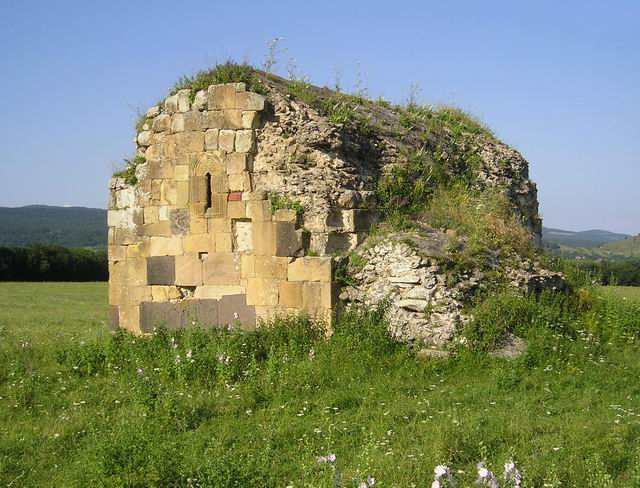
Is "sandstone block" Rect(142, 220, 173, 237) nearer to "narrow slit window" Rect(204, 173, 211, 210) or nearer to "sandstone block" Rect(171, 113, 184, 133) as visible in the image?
"narrow slit window" Rect(204, 173, 211, 210)

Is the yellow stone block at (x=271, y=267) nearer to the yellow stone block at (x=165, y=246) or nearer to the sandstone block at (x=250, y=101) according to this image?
the yellow stone block at (x=165, y=246)

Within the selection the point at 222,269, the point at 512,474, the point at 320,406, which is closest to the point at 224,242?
the point at 222,269

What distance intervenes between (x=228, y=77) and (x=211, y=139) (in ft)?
3.40

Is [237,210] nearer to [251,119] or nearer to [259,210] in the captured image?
[259,210]

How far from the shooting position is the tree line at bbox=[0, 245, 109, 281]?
4253 cm

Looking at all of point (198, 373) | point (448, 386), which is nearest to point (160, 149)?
point (198, 373)

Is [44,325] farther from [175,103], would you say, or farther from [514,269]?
[514,269]

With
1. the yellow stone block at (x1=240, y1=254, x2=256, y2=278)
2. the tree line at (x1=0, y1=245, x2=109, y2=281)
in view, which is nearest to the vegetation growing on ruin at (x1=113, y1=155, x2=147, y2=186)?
the yellow stone block at (x1=240, y1=254, x2=256, y2=278)

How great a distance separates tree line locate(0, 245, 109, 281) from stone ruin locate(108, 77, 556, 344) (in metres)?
33.9

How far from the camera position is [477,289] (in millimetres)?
9266

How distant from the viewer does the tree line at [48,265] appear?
140ft

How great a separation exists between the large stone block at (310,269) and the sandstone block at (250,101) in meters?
2.44

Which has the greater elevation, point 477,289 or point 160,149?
point 160,149

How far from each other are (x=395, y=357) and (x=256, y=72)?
18.0ft
